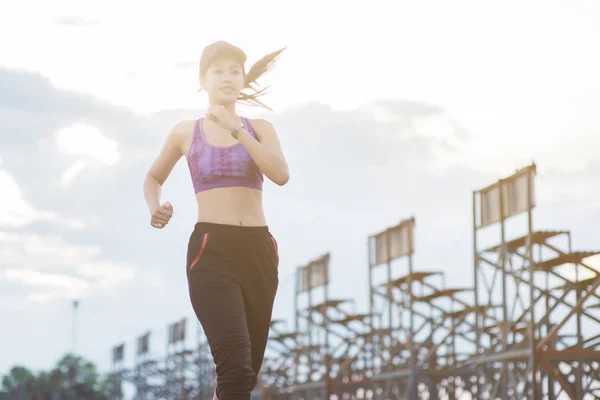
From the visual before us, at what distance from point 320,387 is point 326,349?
1663 mm

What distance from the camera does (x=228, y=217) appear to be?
12.6ft

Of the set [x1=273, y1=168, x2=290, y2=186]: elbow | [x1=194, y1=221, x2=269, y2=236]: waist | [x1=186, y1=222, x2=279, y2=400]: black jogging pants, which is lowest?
[x1=186, y1=222, x2=279, y2=400]: black jogging pants

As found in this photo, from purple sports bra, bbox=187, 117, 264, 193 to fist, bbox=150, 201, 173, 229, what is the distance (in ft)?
0.77

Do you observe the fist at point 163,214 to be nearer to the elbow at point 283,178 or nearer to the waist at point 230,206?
the waist at point 230,206

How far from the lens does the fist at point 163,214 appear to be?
12.1 feet

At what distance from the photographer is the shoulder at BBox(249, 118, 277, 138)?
4.00 meters

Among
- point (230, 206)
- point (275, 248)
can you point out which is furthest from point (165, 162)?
point (275, 248)

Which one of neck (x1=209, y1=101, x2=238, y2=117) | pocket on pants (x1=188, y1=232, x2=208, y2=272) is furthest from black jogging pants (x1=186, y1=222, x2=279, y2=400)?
neck (x1=209, y1=101, x2=238, y2=117)

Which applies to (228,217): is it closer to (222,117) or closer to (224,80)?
(222,117)

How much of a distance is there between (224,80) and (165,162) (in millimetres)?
392

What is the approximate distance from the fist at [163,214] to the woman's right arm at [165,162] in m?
0.33

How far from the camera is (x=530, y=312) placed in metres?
20.4

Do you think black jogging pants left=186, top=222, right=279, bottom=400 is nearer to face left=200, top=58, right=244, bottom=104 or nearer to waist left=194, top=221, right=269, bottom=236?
waist left=194, top=221, right=269, bottom=236

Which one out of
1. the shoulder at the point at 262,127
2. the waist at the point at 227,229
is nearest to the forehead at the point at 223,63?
the shoulder at the point at 262,127
